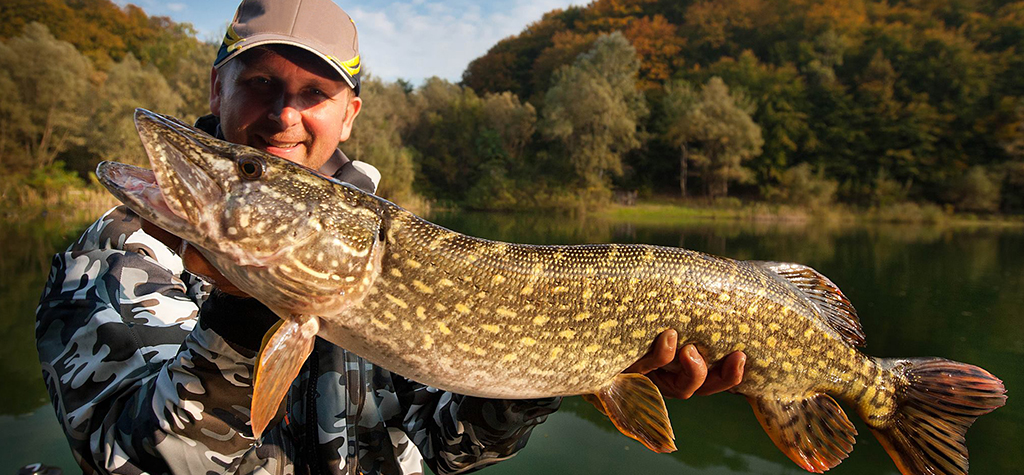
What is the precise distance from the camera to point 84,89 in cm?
2344

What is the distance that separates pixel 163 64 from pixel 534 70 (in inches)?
1315

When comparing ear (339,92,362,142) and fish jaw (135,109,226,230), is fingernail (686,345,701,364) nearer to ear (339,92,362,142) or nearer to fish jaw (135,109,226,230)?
fish jaw (135,109,226,230)

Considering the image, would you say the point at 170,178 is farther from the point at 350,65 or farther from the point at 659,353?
the point at 659,353

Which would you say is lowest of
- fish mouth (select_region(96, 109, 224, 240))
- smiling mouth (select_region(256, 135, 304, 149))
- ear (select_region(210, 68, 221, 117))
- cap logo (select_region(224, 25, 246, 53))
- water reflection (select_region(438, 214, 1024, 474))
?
water reflection (select_region(438, 214, 1024, 474))

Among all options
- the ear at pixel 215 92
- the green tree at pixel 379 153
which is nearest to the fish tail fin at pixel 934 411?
the ear at pixel 215 92

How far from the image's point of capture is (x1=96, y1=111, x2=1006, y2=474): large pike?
1397 mm

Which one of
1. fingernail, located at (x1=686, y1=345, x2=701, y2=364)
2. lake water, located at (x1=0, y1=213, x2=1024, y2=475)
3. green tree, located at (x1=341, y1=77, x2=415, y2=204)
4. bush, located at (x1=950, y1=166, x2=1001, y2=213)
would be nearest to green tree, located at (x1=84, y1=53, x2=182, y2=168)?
green tree, located at (x1=341, y1=77, x2=415, y2=204)

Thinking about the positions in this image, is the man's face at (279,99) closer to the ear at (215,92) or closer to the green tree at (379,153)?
the ear at (215,92)

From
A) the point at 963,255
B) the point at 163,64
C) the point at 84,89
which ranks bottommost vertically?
the point at 963,255

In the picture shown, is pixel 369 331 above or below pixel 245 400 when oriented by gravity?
above

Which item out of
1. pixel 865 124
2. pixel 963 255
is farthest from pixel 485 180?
pixel 865 124

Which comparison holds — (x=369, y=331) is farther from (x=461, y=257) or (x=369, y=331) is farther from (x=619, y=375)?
(x=619, y=375)

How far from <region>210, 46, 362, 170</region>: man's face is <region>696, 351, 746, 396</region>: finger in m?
1.74

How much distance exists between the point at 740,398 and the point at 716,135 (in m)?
32.3
